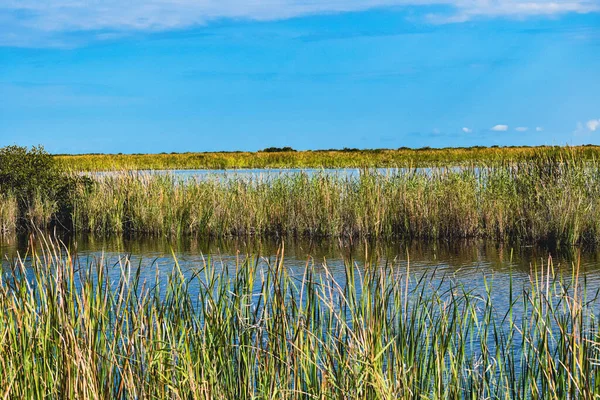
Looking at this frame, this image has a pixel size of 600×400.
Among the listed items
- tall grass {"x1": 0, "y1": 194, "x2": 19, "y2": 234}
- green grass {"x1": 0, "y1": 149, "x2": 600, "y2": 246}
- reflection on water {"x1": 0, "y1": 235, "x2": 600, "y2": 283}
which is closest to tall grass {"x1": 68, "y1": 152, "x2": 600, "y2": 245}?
green grass {"x1": 0, "y1": 149, "x2": 600, "y2": 246}

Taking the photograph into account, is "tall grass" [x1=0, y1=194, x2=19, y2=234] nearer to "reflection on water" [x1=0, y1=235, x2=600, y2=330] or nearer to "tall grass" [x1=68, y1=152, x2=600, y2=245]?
"reflection on water" [x1=0, y1=235, x2=600, y2=330]

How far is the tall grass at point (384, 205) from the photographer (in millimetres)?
13070

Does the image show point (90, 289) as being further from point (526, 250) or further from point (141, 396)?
point (526, 250)

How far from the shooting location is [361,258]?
35.8 ft

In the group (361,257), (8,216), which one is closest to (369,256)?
(361,257)

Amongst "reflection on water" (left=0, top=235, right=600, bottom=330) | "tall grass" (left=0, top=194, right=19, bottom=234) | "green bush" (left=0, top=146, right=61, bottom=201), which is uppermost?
"green bush" (left=0, top=146, right=61, bottom=201)

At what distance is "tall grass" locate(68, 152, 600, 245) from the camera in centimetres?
1307

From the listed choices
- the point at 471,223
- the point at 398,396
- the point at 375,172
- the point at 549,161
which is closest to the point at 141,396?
the point at 398,396

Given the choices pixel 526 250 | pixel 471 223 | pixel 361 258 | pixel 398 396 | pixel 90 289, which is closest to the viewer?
pixel 398 396

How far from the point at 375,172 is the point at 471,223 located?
2.45 meters

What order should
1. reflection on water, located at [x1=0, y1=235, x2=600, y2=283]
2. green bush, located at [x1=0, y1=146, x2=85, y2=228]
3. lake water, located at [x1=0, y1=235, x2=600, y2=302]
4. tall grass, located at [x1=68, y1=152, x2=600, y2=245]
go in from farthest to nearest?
green bush, located at [x1=0, y1=146, x2=85, y2=228], tall grass, located at [x1=68, y1=152, x2=600, y2=245], reflection on water, located at [x1=0, y1=235, x2=600, y2=283], lake water, located at [x1=0, y1=235, x2=600, y2=302]

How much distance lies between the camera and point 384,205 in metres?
13.9

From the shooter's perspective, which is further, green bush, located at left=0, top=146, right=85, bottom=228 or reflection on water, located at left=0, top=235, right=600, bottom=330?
green bush, located at left=0, top=146, right=85, bottom=228

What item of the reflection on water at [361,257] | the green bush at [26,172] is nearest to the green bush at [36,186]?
the green bush at [26,172]
